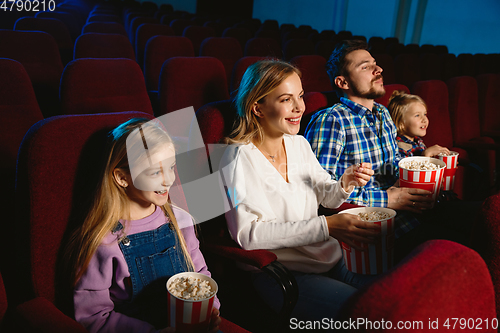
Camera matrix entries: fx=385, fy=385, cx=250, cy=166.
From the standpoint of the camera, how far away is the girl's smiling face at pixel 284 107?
1048 millimetres

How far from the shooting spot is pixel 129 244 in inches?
30.7

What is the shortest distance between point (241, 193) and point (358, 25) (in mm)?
7142

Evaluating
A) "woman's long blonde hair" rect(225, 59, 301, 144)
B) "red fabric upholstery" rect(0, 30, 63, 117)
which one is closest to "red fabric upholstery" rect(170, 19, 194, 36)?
"red fabric upholstery" rect(0, 30, 63, 117)

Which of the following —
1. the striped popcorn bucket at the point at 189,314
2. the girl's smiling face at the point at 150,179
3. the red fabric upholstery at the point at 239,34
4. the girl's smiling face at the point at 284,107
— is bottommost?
the striped popcorn bucket at the point at 189,314

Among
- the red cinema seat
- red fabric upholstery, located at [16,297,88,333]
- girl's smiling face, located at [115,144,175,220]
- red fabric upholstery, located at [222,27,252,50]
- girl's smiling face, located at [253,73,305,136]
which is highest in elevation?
Result: red fabric upholstery, located at [222,27,252,50]

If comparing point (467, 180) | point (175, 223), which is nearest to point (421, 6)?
point (467, 180)

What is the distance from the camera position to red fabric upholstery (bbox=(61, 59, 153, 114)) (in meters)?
1.47

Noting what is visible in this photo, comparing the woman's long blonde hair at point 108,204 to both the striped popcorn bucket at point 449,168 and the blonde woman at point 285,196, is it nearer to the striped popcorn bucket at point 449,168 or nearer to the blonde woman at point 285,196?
the blonde woman at point 285,196

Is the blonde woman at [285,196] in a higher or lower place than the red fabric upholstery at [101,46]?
lower

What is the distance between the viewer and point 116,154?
0.77 meters

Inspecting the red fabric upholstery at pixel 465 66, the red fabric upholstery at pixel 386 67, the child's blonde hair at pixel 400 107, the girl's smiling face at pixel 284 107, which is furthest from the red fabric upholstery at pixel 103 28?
the red fabric upholstery at pixel 465 66

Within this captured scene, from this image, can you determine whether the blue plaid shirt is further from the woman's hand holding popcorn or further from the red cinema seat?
the red cinema seat

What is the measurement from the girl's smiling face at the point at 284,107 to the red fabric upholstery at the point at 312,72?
122 centimetres

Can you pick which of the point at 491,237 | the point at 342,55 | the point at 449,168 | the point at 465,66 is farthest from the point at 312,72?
the point at 465,66
